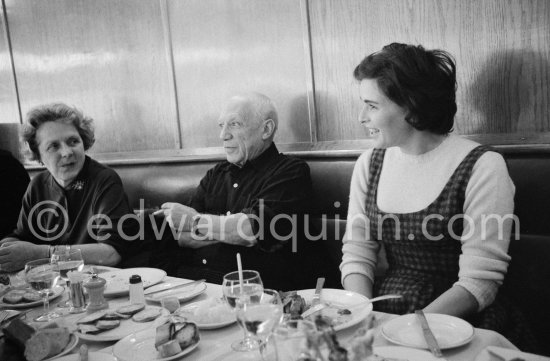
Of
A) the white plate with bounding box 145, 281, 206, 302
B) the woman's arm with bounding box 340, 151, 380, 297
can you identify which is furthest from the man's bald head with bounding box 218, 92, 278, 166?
the white plate with bounding box 145, 281, 206, 302

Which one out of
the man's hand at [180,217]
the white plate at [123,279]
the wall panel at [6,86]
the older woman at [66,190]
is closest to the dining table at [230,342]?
the white plate at [123,279]

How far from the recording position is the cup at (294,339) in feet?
2.24

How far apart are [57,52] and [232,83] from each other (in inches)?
78.4

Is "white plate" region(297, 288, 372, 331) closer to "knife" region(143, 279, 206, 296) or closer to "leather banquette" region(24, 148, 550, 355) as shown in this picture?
"knife" region(143, 279, 206, 296)

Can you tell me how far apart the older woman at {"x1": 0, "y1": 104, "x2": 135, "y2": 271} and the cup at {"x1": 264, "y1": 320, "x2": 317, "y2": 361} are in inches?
65.0

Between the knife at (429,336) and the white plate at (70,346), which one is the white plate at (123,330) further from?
the knife at (429,336)

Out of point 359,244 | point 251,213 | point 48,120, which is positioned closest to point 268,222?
point 251,213

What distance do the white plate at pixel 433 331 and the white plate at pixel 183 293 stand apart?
23.9 inches

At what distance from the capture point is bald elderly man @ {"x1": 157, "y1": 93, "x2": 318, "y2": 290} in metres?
2.21

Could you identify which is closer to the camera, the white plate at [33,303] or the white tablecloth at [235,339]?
the white tablecloth at [235,339]

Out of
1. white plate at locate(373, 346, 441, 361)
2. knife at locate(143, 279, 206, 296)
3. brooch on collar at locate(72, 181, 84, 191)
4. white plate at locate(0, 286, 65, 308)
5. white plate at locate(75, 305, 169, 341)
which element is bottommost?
white plate at locate(0, 286, 65, 308)

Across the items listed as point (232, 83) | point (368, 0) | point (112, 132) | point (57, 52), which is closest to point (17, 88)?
point (57, 52)

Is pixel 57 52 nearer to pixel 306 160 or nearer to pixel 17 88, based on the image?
pixel 17 88

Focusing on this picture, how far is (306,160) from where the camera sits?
2.48 meters
